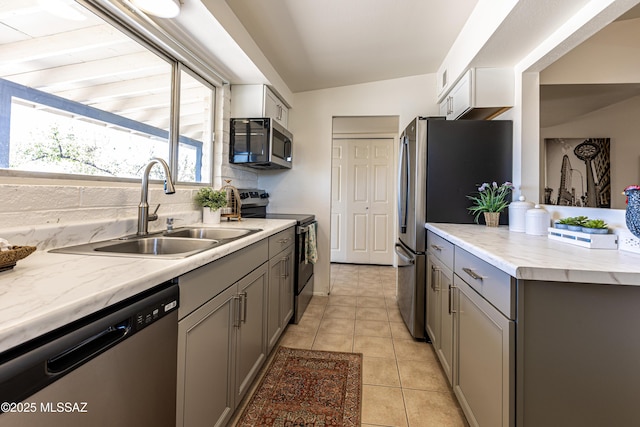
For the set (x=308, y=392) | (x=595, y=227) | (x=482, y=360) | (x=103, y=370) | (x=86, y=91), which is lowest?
A: (x=308, y=392)

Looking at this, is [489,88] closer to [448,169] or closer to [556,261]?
[448,169]

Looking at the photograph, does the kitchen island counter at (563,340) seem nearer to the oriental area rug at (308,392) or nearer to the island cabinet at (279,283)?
the oriental area rug at (308,392)

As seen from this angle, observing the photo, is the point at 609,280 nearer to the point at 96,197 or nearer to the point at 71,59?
the point at 96,197

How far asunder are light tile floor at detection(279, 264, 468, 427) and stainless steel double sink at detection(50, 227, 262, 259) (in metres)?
1.06

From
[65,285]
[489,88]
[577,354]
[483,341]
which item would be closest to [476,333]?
[483,341]

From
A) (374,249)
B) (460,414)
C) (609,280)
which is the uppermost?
(609,280)

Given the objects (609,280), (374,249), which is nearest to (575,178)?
(609,280)

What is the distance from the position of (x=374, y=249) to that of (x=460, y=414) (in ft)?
11.2

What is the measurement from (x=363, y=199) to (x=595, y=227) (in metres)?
3.60

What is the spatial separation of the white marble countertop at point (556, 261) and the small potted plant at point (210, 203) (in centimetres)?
163

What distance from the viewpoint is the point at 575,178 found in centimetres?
167

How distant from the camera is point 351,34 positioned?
2256 mm

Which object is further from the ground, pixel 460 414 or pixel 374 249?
pixel 374 249

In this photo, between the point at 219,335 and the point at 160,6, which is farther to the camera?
the point at 160,6
